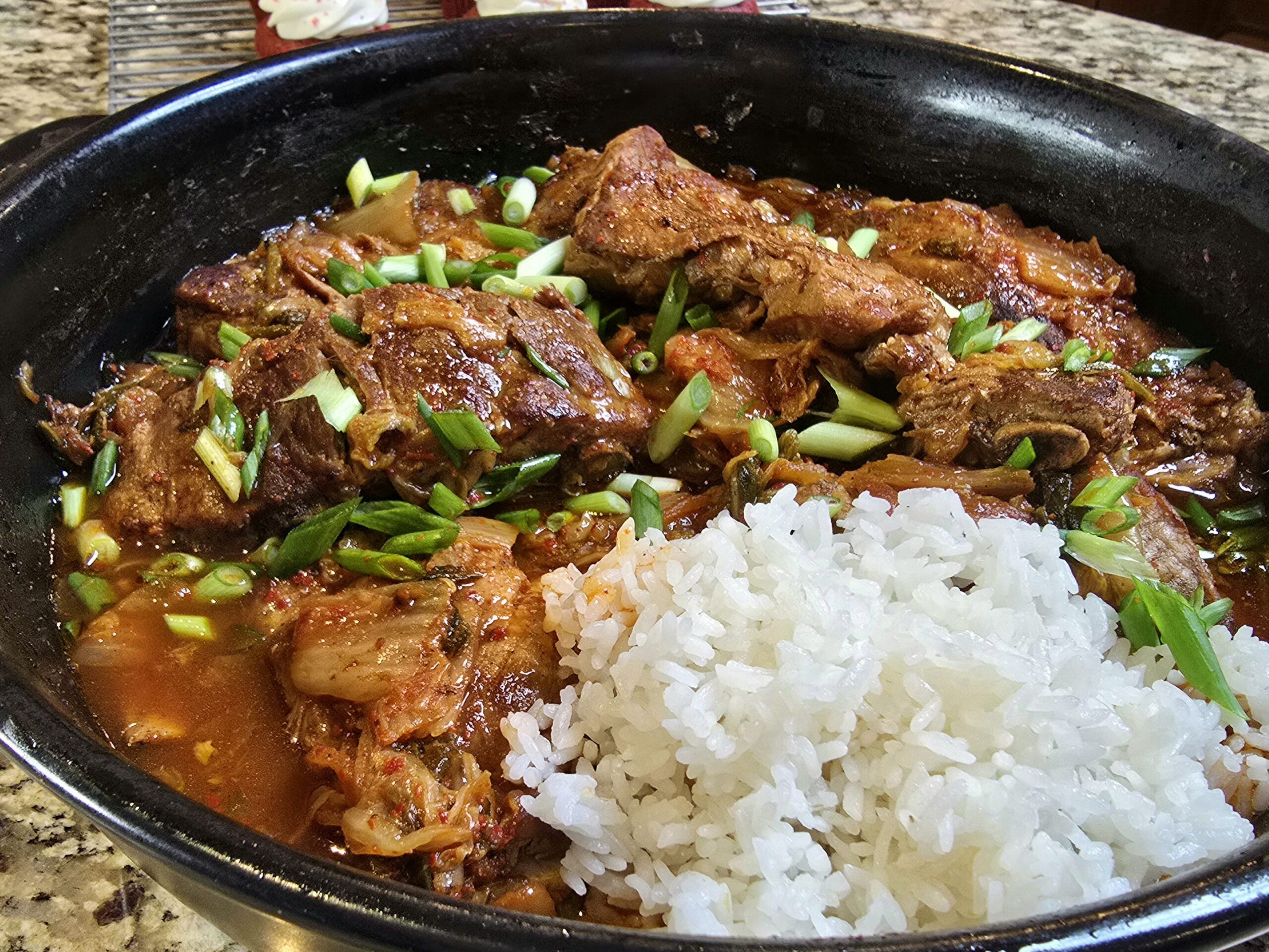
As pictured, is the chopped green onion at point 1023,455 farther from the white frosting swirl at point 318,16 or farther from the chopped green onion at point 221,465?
the white frosting swirl at point 318,16

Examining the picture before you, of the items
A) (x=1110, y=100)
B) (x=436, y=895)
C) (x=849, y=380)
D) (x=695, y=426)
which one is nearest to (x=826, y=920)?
(x=436, y=895)

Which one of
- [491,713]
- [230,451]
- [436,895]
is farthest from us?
[230,451]

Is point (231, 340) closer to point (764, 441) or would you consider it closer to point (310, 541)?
point (310, 541)

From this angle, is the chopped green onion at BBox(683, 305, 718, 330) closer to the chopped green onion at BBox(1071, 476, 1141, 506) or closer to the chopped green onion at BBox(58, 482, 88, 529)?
the chopped green onion at BBox(1071, 476, 1141, 506)

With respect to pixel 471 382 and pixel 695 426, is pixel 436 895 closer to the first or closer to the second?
pixel 471 382

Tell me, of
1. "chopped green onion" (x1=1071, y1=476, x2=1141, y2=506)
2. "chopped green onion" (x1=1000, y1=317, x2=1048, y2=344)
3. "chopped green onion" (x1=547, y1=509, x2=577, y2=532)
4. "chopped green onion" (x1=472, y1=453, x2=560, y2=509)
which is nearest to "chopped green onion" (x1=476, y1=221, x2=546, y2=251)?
"chopped green onion" (x1=472, y1=453, x2=560, y2=509)

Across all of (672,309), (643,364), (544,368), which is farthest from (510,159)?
(544,368)
